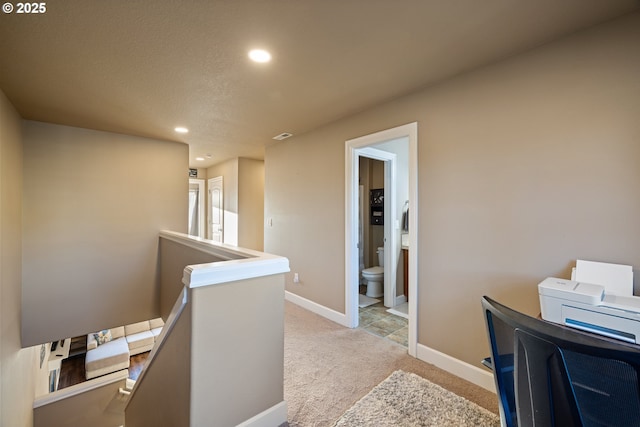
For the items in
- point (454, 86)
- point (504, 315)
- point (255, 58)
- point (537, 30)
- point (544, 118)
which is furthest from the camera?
point (454, 86)

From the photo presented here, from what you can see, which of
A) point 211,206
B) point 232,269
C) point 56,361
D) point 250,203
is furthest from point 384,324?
point 56,361

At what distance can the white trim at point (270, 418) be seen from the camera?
5.00 feet

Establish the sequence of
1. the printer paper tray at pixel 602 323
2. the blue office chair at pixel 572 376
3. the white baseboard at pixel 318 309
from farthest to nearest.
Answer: the white baseboard at pixel 318 309
the printer paper tray at pixel 602 323
the blue office chair at pixel 572 376

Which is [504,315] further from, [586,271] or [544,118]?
[544,118]

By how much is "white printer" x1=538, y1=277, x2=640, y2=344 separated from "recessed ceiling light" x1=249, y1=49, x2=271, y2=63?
6.94 feet

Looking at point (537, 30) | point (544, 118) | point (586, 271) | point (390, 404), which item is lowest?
point (390, 404)

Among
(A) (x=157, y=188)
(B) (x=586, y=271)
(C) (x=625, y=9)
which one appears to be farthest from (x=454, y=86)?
(A) (x=157, y=188)

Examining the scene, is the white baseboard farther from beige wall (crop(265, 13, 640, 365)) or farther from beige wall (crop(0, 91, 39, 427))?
beige wall (crop(0, 91, 39, 427))

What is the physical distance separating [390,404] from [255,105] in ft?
9.11

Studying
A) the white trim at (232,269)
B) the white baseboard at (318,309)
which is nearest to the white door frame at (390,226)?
the white baseboard at (318,309)

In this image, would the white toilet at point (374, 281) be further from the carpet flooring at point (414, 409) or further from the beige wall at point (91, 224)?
the beige wall at point (91, 224)

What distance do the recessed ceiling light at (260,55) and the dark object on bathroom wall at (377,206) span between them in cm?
306

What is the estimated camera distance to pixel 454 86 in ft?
6.80

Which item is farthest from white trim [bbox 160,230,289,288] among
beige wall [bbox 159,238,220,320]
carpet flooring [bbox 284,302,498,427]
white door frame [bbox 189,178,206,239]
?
white door frame [bbox 189,178,206,239]
